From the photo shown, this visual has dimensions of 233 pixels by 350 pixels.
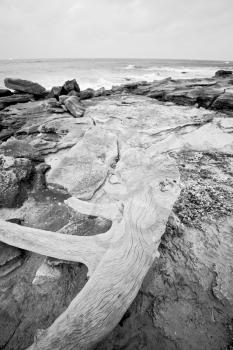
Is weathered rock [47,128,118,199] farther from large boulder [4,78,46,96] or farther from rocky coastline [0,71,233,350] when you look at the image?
large boulder [4,78,46,96]

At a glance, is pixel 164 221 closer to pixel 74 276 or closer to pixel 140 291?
pixel 140 291

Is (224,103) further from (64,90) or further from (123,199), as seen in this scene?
(64,90)

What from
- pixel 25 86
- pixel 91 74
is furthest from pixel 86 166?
pixel 91 74

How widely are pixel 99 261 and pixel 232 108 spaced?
19.3 feet

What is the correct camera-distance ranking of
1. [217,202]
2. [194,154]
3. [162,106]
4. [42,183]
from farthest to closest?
[162,106]
[194,154]
[42,183]
[217,202]

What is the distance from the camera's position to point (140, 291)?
1.70 metres

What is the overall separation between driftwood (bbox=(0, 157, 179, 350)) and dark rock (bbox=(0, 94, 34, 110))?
257 inches

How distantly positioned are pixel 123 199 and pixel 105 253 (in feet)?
2.94

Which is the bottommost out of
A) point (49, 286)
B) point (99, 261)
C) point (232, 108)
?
point (49, 286)

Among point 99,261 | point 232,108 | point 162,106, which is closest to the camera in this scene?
point 99,261

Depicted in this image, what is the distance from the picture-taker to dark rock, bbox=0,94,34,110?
287 inches

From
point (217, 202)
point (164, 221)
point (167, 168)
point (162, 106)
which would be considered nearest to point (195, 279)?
point (164, 221)

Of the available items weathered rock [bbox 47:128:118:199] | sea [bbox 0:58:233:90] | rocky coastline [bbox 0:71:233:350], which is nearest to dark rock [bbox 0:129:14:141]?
rocky coastline [bbox 0:71:233:350]

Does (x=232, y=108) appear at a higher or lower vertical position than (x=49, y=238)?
higher
